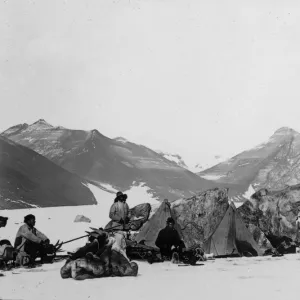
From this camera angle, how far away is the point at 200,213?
10.4 metres

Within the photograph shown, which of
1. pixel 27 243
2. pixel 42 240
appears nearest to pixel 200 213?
pixel 42 240

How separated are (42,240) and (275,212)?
17.7 feet

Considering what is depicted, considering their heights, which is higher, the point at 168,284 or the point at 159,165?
the point at 159,165

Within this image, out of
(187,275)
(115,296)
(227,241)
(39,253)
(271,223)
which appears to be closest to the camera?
(115,296)

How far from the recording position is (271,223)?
36.7 feet

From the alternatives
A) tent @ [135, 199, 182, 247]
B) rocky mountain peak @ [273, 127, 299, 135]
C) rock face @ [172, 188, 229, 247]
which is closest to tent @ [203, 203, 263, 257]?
rock face @ [172, 188, 229, 247]

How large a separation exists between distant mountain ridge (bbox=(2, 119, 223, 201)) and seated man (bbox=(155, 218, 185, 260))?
5605 mm

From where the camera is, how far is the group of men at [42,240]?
26.4 ft

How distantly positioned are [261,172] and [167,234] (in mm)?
7358

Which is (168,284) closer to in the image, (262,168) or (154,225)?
(154,225)

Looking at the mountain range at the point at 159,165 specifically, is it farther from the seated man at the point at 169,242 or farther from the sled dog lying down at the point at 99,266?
the sled dog lying down at the point at 99,266

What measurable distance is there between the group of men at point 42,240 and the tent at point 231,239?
0.82 metres

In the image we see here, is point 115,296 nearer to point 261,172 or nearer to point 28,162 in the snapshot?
point 28,162

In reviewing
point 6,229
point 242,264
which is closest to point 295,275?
point 242,264
